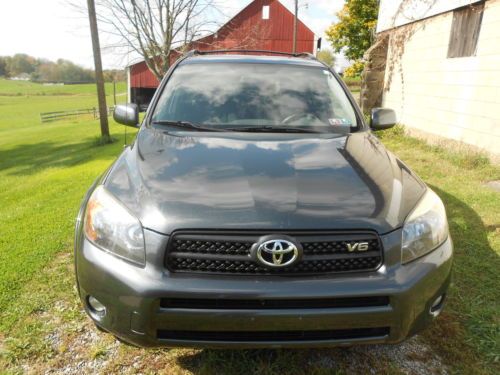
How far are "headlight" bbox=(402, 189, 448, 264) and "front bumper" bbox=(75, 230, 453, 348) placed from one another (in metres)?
0.05

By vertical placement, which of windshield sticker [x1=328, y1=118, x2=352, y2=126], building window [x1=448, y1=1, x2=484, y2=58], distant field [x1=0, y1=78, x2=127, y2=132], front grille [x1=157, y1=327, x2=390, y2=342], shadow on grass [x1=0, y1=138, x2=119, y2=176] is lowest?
distant field [x1=0, y1=78, x2=127, y2=132]

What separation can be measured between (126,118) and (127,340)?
6.68ft

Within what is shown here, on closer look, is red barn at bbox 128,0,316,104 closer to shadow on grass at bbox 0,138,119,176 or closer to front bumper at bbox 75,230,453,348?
shadow on grass at bbox 0,138,119,176

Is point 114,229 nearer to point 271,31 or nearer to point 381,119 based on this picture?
point 381,119

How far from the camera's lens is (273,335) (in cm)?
177

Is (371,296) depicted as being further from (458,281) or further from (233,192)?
(458,281)

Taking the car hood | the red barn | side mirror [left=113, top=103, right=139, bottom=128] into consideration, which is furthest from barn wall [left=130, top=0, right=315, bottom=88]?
the car hood

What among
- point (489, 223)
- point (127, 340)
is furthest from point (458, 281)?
point (127, 340)

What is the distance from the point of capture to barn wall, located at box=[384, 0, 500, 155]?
21.6 feet

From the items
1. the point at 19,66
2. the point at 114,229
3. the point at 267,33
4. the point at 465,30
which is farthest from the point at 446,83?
the point at 19,66

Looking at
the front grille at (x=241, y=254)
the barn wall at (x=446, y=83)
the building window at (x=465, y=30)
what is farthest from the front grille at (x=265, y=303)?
the building window at (x=465, y=30)

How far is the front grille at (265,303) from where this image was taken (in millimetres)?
1687

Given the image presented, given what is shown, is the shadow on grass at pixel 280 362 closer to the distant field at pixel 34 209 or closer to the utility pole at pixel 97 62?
the distant field at pixel 34 209

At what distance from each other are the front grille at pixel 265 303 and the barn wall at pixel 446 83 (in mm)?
5896
